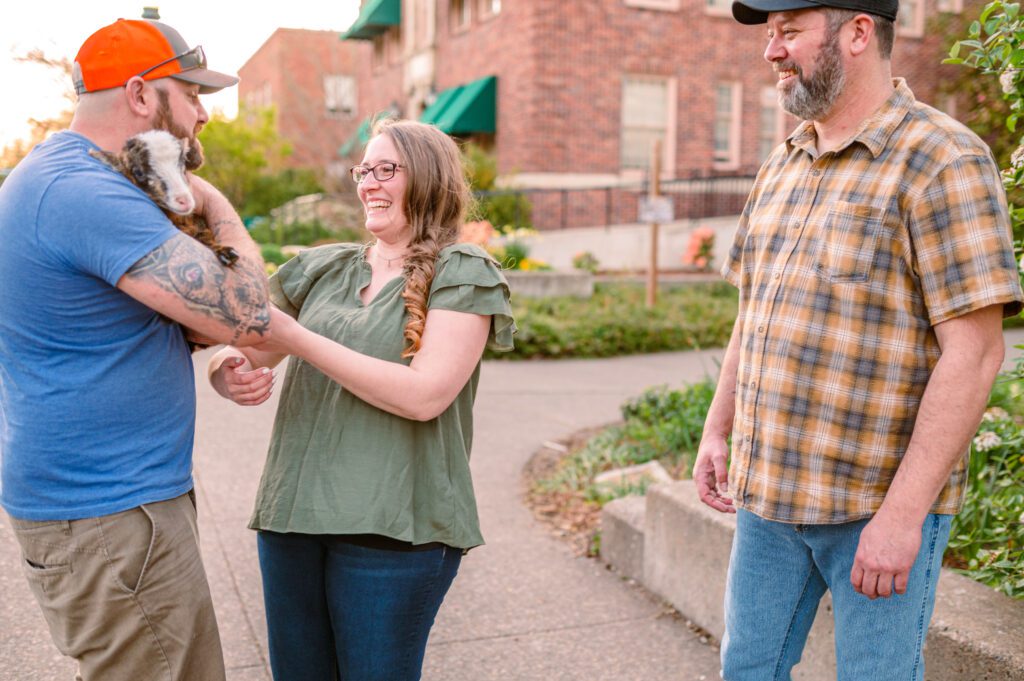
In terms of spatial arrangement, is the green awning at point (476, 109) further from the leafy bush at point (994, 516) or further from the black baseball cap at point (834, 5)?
the black baseball cap at point (834, 5)

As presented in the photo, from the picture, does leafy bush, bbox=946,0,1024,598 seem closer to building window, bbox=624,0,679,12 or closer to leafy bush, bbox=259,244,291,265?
leafy bush, bbox=259,244,291,265

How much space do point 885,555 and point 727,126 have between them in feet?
58.7

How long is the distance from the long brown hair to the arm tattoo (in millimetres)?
466

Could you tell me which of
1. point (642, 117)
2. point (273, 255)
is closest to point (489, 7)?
point (642, 117)

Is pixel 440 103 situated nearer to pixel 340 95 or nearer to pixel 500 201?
pixel 340 95

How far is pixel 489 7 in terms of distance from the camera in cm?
1861

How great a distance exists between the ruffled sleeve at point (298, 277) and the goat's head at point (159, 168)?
0.55m

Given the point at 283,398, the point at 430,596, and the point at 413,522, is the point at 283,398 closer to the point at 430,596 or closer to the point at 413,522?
the point at 413,522

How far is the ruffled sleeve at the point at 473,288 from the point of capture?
2088mm

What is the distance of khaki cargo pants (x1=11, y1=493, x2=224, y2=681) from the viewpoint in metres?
1.83

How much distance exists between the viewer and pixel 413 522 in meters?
2.09

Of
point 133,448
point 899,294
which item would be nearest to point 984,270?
point 899,294

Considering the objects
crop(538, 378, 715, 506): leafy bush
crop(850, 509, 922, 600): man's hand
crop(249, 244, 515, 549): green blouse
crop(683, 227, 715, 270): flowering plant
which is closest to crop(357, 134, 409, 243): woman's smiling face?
crop(249, 244, 515, 549): green blouse

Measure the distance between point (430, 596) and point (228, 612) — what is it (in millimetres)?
1945
